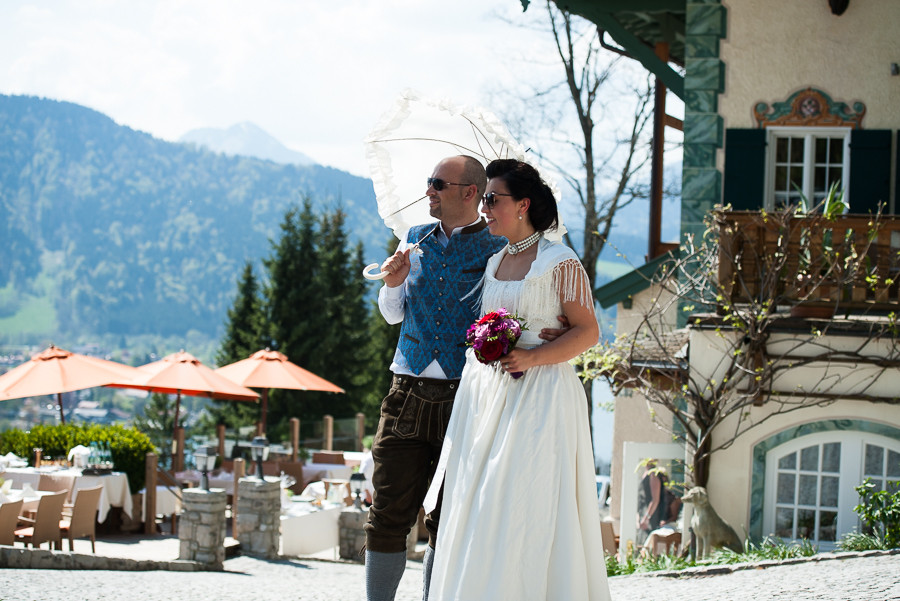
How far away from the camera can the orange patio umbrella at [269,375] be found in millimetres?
16594

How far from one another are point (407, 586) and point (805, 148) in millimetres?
6043

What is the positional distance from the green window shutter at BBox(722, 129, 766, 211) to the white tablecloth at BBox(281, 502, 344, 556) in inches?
227

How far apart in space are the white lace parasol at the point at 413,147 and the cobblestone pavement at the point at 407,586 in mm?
2877

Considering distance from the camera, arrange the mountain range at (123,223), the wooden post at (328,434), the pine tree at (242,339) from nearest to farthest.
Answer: the wooden post at (328,434) < the pine tree at (242,339) < the mountain range at (123,223)

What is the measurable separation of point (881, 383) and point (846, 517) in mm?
1151

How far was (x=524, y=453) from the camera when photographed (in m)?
3.70

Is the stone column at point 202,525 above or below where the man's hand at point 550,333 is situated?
below

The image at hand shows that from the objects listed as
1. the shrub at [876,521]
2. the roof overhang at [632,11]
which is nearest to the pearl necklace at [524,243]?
the shrub at [876,521]

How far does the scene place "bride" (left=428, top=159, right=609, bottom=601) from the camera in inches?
144

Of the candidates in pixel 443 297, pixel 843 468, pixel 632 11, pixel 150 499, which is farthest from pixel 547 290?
pixel 150 499

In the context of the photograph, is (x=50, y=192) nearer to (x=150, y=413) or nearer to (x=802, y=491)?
(x=150, y=413)

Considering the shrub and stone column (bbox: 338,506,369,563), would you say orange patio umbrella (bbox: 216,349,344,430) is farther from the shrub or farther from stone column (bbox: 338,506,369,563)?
the shrub

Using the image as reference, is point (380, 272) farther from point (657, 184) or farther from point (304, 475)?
point (304, 475)

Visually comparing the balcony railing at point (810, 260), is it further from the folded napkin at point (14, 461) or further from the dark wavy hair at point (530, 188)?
the folded napkin at point (14, 461)
